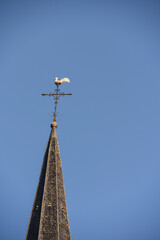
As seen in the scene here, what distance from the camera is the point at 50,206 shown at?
58.7 ft

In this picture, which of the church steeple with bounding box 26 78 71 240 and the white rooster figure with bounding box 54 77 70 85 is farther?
the white rooster figure with bounding box 54 77 70 85

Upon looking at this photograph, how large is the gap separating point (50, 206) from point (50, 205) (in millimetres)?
56

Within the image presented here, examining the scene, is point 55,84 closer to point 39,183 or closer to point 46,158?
point 46,158

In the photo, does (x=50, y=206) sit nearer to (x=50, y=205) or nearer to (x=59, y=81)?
(x=50, y=205)

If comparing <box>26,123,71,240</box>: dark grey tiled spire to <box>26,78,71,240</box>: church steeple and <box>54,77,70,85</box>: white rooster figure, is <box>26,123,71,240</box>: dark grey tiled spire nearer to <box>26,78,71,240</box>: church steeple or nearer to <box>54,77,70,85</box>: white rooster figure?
<box>26,78,71,240</box>: church steeple

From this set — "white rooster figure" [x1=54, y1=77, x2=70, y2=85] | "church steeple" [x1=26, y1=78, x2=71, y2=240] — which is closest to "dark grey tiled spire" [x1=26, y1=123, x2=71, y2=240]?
"church steeple" [x1=26, y1=78, x2=71, y2=240]

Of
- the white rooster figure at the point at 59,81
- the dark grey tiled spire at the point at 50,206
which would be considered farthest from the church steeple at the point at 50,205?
the white rooster figure at the point at 59,81

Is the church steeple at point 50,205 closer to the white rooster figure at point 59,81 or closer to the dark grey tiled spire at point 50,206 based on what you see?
the dark grey tiled spire at point 50,206

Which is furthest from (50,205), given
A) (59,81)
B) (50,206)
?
(59,81)

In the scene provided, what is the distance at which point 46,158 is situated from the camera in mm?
20203

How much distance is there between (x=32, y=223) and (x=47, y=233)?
1013 millimetres

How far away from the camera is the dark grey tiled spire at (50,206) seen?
16.9m

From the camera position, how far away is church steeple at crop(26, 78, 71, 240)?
16938 millimetres

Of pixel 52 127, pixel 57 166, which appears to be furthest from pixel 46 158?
pixel 52 127
